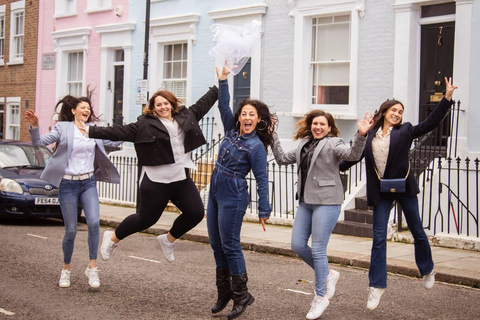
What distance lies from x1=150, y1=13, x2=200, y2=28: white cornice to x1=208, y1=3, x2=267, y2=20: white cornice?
1.62 ft

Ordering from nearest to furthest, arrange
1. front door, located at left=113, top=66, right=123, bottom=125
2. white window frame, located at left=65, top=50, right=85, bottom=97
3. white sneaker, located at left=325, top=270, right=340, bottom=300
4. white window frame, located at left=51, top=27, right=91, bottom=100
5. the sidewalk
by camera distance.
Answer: white sneaker, located at left=325, top=270, right=340, bottom=300
the sidewalk
front door, located at left=113, top=66, right=123, bottom=125
white window frame, located at left=51, top=27, right=91, bottom=100
white window frame, located at left=65, top=50, right=85, bottom=97

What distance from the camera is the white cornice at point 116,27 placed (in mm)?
17928

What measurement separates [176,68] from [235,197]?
11857mm

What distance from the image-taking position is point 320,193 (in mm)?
5910

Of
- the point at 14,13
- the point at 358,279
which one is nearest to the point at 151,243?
the point at 358,279

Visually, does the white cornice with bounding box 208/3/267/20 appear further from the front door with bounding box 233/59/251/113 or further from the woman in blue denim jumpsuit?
the woman in blue denim jumpsuit

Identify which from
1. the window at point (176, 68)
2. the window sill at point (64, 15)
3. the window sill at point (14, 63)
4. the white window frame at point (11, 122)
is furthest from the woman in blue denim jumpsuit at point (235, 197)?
the white window frame at point (11, 122)

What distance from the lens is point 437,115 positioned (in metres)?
6.13

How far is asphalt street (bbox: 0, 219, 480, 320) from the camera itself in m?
6.14

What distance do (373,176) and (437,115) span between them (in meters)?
0.78

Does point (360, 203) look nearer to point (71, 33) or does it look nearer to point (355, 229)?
point (355, 229)

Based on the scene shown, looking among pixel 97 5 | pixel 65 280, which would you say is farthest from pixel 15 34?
pixel 65 280

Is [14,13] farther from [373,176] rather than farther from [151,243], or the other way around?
[373,176]

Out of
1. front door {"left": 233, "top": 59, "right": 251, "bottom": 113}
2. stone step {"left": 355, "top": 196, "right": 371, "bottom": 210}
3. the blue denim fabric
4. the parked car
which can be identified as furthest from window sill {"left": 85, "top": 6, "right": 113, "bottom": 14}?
the blue denim fabric
